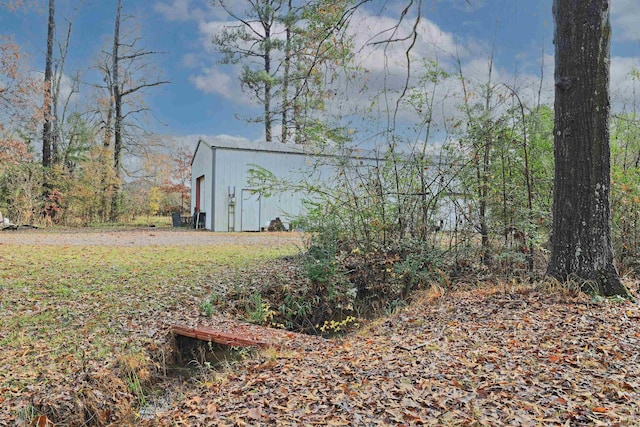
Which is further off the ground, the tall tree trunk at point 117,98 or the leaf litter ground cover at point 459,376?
the tall tree trunk at point 117,98

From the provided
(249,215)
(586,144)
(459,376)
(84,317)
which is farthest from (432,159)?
(249,215)

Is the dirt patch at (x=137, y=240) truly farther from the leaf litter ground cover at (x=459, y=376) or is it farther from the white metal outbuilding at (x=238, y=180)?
→ the leaf litter ground cover at (x=459, y=376)

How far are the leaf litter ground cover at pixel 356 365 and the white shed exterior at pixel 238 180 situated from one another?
34.4 ft

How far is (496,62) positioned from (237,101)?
16.6 meters

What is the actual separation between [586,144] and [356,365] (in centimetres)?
270

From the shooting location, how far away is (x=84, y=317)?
159 inches

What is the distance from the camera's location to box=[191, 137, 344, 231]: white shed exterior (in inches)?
598

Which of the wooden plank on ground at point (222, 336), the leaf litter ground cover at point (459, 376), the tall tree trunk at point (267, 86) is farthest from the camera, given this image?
the tall tree trunk at point (267, 86)

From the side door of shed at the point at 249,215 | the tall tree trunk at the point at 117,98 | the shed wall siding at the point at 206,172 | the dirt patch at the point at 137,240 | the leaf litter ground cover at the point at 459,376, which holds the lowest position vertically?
the leaf litter ground cover at the point at 459,376

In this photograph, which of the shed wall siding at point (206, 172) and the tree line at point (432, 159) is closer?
the tree line at point (432, 159)

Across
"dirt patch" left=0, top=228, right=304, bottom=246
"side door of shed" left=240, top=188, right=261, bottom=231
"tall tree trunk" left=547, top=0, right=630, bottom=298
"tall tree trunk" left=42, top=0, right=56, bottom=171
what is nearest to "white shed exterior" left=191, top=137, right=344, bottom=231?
"side door of shed" left=240, top=188, right=261, bottom=231

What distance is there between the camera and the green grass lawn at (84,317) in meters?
2.96

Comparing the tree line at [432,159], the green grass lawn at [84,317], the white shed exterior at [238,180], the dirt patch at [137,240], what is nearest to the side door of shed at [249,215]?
the white shed exterior at [238,180]

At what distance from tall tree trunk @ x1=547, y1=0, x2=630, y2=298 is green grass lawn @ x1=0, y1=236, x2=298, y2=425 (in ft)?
11.9
